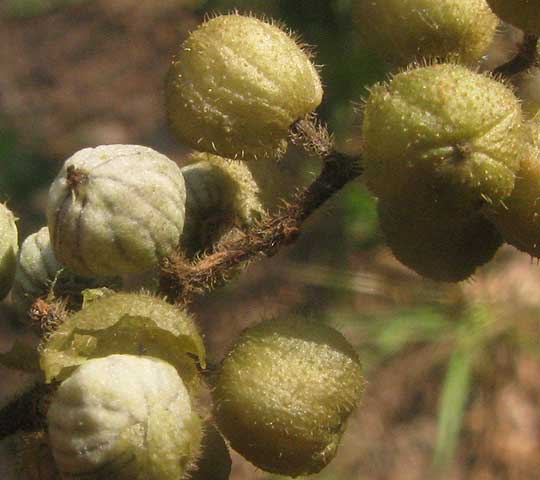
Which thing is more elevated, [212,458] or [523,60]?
[523,60]

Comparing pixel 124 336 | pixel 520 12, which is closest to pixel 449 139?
pixel 520 12

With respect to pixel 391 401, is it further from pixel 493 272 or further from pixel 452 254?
pixel 452 254

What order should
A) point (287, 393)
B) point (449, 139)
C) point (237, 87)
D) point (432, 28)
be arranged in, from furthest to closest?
point (432, 28) < point (237, 87) < point (287, 393) < point (449, 139)

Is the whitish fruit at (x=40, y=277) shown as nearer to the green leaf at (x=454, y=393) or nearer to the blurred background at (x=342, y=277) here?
the blurred background at (x=342, y=277)

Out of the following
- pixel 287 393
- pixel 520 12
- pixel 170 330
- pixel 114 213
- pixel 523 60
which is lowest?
pixel 287 393

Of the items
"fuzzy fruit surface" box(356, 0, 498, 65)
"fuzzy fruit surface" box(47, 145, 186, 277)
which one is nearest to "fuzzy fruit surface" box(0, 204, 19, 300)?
"fuzzy fruit surface" box(47, 145, 186, 277)

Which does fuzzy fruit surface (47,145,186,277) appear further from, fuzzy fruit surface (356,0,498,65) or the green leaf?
the green leaf

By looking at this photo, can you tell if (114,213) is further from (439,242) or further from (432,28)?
(432,28)
